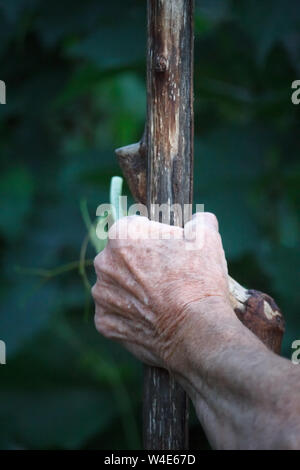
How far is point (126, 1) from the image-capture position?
172 centimetres

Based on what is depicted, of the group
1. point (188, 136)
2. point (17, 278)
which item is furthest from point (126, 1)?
point (188, 136)

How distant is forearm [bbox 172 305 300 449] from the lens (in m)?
0.68

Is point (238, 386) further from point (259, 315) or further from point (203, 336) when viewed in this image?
point (259, 315)

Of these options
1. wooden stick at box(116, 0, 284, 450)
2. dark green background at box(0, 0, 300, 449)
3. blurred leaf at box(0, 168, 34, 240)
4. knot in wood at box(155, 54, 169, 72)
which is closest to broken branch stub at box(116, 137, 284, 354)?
wooden stick at box(116, 0, 284, 450)

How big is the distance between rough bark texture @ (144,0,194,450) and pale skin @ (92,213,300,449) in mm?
47

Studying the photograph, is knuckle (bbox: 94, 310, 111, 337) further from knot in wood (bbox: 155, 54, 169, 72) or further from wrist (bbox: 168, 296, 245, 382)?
knot in wood (bbox: 155, 54, 169, 72)

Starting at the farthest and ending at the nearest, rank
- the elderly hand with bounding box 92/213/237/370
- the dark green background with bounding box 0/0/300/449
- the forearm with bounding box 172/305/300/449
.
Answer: the dark green background with bounding box 0/0/300/449, the elderly hand with bounding box 92/213/237/370, the forearm with bounding box 172/305/300/449

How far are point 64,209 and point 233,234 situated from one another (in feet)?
1.93

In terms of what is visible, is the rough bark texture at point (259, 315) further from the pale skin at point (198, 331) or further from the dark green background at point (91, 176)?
the dark green background at point (91, 176)

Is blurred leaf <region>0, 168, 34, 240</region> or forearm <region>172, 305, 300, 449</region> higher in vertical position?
blurred leaf <region>0, 168, 34, 240</region>

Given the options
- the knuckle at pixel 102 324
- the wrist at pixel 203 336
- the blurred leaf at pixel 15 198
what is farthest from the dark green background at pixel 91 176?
the wrist at pixel 203 336

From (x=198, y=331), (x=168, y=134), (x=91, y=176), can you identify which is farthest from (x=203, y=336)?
Answer: (x=91, y=176)

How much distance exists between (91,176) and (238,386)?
3.41 feet

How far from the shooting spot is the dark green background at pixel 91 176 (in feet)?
5.31
